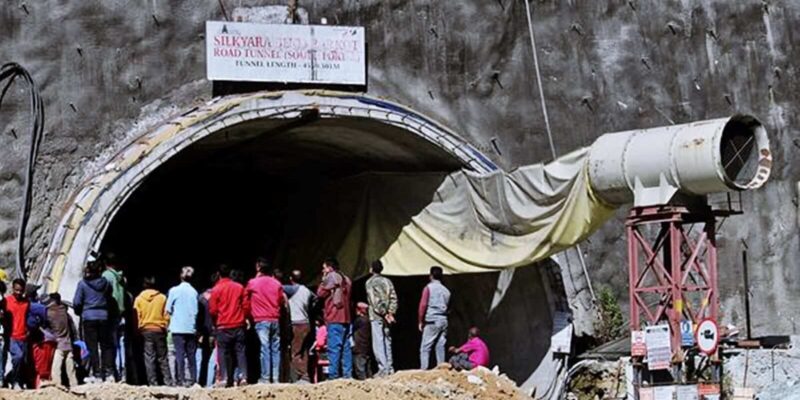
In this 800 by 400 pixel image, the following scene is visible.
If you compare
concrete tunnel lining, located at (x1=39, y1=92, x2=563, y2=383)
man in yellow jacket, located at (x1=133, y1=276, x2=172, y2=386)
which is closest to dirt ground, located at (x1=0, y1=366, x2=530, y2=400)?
man in yellow jacket, located at (x1=133, y1=276, x2=172, y2=386)

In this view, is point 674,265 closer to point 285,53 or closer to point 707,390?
point 707,390

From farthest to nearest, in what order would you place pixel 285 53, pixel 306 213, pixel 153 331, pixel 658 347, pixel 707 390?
1. pixel 306 213
2. pixel 285 53
3. pixel 153 331
4. pixel 658 347
5. pixel 707 390

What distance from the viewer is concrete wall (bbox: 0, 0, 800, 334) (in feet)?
68.5

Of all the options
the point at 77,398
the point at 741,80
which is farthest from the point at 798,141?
the point at 77,398

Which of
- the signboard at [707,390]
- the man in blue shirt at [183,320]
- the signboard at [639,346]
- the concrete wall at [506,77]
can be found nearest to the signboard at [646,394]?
the signboard at [639,346]

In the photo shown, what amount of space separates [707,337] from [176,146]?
6819mm

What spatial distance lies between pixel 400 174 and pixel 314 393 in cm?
764

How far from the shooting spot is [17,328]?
1781 cm

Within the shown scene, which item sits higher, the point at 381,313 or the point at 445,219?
the point at 445,219

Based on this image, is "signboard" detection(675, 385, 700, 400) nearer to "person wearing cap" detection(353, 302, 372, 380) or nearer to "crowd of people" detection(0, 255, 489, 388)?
"crowd of people" detection(0, 255, 489, 388)

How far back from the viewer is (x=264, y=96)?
69.9ft

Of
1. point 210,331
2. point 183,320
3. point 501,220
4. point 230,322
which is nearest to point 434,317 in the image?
point 501,220

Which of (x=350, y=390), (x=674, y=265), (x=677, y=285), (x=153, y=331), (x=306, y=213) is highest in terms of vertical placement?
(x=306, y=213)

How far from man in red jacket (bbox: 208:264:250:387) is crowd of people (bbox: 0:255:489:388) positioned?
0.01 metres
